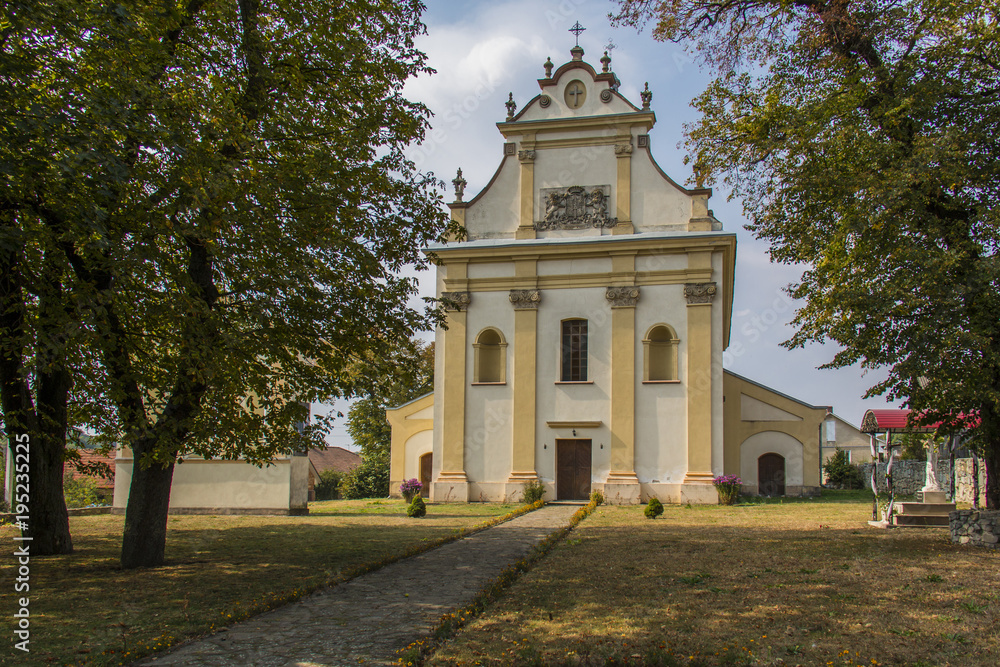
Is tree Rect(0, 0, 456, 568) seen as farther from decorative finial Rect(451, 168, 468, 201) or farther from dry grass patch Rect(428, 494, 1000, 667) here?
decorative finial Rect(451, 168, 468, 201)

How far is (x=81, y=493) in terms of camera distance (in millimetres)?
20125

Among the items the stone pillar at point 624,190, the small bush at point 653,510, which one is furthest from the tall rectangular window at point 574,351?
the small bush at point 653,510

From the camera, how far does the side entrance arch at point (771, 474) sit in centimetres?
2831

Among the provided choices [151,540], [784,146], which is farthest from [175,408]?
[784,146]

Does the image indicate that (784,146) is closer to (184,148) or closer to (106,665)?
(184,148)

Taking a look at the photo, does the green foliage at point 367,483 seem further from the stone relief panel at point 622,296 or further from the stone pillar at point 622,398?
the stone relief panel at point 622,296

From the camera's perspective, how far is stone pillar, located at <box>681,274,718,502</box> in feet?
79.0

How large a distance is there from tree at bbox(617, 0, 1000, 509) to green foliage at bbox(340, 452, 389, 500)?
27046mm

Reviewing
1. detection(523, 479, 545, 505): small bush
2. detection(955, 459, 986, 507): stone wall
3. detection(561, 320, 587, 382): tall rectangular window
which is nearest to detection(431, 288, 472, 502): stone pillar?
detection(523, 479, 545, 505): small bush

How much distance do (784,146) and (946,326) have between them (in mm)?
4151

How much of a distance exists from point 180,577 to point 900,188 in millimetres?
11746

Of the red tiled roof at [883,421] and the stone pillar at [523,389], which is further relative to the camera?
the stone pillar at [523,389]

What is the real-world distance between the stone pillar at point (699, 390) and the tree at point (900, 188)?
10.6m

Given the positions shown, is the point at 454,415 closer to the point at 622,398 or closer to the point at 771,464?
the point at 622,398
